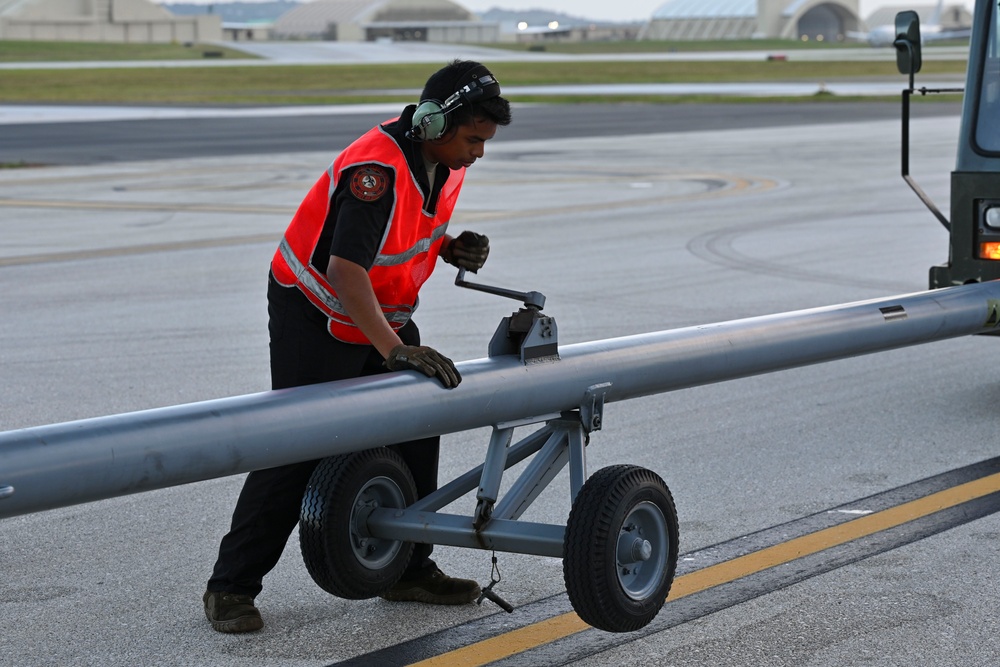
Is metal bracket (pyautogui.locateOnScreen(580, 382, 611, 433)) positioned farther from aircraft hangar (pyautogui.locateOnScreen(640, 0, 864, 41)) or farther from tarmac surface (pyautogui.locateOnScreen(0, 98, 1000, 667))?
aircraft hangar (pyautogui.locateOnScreen(640, 0, 864, 41))

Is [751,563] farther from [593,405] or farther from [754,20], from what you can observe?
[754,20]

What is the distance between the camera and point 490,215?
1617 centimetres

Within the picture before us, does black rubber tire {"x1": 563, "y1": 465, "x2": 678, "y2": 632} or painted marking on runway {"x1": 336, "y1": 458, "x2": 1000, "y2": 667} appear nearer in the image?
black rubber tire {"x1": 563, "y1": 465, "x2": 678, "y2": 632}

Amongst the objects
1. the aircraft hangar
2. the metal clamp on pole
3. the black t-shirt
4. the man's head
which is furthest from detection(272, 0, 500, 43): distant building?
the metal clamp on pole

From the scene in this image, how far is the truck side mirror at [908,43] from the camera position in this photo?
668 cm

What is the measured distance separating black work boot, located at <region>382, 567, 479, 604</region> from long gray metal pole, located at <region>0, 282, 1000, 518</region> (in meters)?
0.84

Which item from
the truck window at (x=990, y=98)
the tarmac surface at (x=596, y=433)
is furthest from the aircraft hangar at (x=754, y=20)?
the truck window at (x=990, y=98)

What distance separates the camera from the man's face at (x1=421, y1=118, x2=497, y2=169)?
3.86 meters

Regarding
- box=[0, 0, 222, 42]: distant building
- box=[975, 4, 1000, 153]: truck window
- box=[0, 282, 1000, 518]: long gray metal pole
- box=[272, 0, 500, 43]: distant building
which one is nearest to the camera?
box=[0, 282, 1000, 518]: long gray metal pole

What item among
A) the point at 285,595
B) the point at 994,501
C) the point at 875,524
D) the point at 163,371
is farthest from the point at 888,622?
the point at 163,371

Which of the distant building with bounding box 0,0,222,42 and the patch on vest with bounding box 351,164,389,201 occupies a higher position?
the distant building with bounding box 0,0,222,42

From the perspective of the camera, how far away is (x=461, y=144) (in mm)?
3883

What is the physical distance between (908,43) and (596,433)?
8.20 feet

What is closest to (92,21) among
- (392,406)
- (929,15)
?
(929,15)
